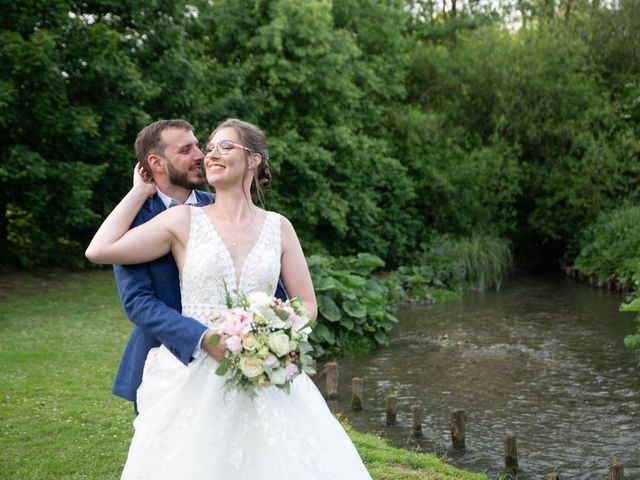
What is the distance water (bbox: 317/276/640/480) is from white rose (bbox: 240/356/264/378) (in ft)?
18.6

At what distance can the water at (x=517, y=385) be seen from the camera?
9.17 meters

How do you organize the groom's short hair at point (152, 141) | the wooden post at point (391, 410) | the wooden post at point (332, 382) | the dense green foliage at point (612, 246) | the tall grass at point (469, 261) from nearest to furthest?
the groom's short hair at point (152, 141) → the wooden post at point (391, 410) → the wooden post at point (332, 382) → the dense green foliage at point (612, 246) → the tall grass at point (469, 261)

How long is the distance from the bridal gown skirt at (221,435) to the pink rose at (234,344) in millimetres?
302

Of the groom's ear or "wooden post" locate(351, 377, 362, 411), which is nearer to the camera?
the groom's ear

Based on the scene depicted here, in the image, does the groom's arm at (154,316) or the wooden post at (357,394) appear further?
the wooden post at (357,394)

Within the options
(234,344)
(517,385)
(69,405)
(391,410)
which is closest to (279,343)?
(234,344)

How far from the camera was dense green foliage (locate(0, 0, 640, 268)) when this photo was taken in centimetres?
1681

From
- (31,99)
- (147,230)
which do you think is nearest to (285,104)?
(31,99)

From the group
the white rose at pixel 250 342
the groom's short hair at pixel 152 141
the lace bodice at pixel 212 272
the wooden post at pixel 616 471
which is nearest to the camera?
the white rose at pixel 250 342

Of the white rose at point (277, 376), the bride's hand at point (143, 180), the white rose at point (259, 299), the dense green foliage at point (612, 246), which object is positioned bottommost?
the dense green foliage at point (612, 246)

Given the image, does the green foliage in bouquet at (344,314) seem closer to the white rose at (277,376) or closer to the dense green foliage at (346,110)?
the dense green foliage at (346,110)

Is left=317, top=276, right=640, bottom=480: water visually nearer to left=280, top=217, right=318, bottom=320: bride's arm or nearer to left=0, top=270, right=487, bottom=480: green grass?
left=0, top=270, right=487, bottom=480: green grass

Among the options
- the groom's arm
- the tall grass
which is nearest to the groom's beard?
the groom's arm

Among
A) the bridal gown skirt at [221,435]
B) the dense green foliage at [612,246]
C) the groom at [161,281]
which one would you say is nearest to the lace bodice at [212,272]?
the groom at [161,281]
